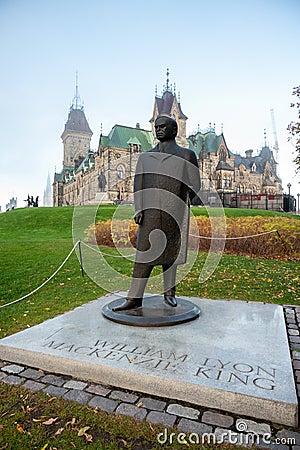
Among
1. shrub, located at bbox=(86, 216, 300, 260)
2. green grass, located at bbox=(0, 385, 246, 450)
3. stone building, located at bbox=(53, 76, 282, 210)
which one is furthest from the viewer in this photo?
stone building, located at bbox=(53, 76, 282, 210)

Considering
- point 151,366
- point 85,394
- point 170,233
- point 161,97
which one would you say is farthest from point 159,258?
point 161,97

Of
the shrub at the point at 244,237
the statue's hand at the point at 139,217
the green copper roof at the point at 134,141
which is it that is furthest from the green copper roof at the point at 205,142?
the statue's hand at the point at 139,217

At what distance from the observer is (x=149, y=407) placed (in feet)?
10.4

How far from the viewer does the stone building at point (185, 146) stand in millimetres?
51397

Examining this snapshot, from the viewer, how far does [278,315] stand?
5500 mm

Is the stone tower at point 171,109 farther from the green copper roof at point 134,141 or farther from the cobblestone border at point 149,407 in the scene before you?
the cobblestone border at point 149,407

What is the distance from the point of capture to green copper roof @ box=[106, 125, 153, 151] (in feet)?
194

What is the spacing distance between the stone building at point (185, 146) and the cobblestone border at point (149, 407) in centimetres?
3725

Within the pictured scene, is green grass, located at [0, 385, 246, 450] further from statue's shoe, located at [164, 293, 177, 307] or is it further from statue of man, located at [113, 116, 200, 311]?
statue's shoe, located at [164, 293, 177, 307]

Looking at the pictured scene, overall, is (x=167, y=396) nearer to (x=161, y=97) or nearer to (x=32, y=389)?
(x=32, y=389)

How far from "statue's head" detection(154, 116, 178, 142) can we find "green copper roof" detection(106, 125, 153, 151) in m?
54.9

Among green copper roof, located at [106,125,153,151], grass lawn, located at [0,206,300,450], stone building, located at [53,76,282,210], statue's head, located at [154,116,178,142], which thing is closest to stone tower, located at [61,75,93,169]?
stone building, located at [53,76,282,210]

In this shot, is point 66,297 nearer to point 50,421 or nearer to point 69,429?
point 50,421

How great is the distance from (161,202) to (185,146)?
190 ft
